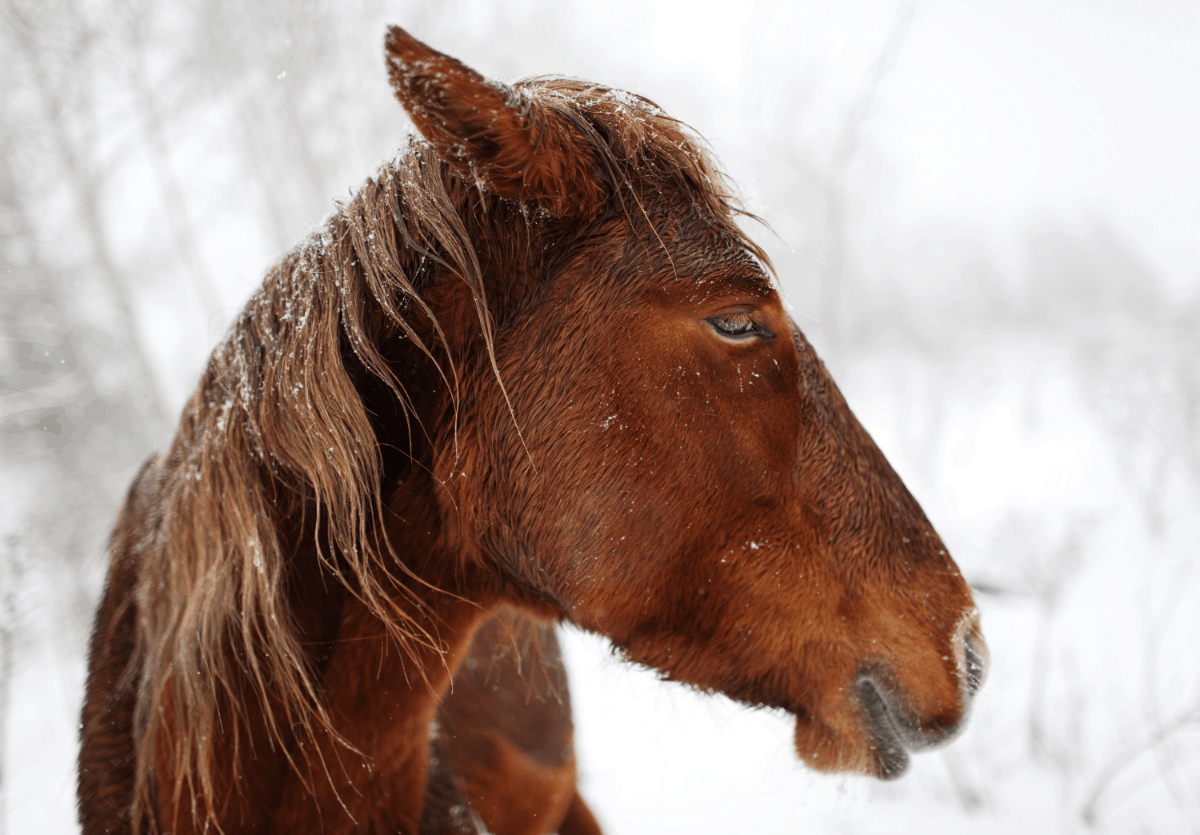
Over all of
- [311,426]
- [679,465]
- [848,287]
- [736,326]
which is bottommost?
[848,287]

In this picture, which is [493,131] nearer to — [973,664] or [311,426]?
[311,426]

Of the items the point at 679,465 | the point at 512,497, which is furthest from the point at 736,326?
the point at 512,497

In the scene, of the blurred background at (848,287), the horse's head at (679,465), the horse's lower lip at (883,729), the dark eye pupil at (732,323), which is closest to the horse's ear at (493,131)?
the horse's head at (679,465)

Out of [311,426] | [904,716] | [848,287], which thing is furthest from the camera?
[848,287]

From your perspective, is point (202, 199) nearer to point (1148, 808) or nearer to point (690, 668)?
point (690, 668)

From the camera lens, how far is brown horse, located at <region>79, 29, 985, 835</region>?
93 centimetres

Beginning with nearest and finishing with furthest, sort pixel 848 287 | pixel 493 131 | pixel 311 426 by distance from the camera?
pixel 493 131
pixel 311 426
pixel 848 287

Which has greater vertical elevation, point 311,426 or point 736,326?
point 311,426

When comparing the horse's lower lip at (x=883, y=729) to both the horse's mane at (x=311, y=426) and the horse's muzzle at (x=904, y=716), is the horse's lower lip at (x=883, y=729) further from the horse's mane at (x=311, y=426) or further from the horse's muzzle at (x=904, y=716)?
the horse's mane at (x=311, y=426)

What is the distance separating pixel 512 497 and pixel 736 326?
50cm

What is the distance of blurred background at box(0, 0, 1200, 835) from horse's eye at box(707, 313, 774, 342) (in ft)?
1.37

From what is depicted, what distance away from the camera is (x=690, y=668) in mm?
1066

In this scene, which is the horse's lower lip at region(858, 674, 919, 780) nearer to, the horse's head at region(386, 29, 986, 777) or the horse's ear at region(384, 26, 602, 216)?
the horse's head at region(386, 29, 986, 777)

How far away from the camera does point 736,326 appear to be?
0.98 metres
